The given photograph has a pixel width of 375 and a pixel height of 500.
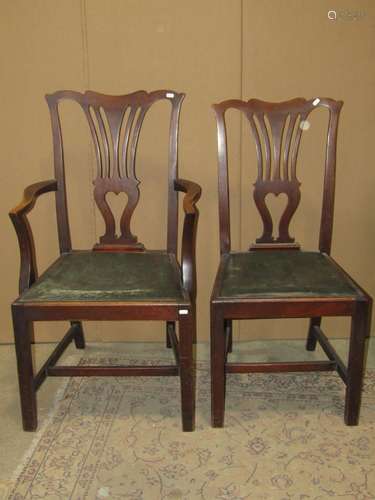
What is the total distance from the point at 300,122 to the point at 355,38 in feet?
1.38

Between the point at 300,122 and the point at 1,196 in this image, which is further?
the point at 1,196

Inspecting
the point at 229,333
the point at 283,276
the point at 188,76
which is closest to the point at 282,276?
the point at 283,276

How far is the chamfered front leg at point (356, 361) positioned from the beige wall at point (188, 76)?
71cm

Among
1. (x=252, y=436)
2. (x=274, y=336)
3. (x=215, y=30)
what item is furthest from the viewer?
(x=274, y=336)

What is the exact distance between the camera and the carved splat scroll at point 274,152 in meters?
1.94

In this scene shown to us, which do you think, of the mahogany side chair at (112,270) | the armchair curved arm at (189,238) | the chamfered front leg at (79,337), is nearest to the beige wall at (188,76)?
the mahogany side chair at (112,270)

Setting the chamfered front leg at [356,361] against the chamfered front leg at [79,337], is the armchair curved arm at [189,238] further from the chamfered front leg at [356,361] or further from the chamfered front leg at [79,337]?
the chamfered front leg at [79,337]

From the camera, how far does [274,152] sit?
198cm

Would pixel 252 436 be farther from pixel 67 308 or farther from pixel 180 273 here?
pixel 67 308

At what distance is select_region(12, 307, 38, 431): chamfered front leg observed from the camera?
5.26 ft

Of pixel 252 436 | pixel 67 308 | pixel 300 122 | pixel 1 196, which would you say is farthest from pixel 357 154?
pixel 1 196

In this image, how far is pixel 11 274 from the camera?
2.29 metres

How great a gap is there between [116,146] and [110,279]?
55 centimetres

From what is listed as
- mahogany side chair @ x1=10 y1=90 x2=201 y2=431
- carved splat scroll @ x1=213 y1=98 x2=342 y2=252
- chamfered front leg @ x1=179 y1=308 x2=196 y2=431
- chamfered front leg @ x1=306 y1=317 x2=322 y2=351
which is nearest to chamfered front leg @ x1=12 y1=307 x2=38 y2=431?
mahogany side chair @ x1=10 y1=90 x2=201 y2=431
